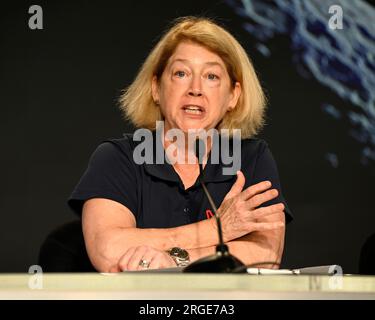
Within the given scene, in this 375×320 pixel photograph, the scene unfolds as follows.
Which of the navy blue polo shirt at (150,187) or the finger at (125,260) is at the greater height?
the navy blue polo shirt at (150,187)

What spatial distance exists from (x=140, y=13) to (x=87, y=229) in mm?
1154

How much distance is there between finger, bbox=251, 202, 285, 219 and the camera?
186 centimetres

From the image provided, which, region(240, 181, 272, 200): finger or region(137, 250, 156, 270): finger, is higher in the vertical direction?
region(240, 181, 272, 200): finger

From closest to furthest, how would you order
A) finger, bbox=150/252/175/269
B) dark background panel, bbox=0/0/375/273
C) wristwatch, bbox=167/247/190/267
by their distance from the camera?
finger, bbox=150/252/175/269
wristwatch, bbox=167/247/190/267
dark background panel, bbox=0/0/375/273

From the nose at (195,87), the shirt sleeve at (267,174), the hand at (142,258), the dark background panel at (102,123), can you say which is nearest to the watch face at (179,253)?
the hand at (142,258)

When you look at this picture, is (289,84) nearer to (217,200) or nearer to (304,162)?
(304,162)

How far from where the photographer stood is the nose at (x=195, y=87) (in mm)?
2090

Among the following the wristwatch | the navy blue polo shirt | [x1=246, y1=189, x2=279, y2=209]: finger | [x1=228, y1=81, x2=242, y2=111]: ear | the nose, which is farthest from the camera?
[x1=228, y1=81, x2=242, y2=111]: ear

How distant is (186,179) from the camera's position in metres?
2.10

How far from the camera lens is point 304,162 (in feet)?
9.05

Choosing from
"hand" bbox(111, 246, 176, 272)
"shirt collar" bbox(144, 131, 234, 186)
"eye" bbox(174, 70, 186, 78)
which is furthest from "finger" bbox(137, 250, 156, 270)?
"eye" bbox(174, 70, 186, 78)

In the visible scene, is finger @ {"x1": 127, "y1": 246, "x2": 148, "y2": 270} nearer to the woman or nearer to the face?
the woman

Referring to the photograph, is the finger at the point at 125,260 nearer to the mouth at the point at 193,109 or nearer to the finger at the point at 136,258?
the finger at the point at 136,258
